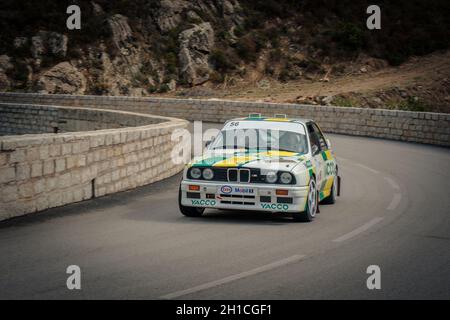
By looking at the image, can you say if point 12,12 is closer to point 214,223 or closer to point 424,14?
point 424,14

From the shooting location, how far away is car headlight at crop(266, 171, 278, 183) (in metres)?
11.0

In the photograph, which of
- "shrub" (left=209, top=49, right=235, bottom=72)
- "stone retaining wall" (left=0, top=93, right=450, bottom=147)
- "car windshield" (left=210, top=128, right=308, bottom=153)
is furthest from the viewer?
"shrub" (left=209, top=49, right=235, bottom=72)

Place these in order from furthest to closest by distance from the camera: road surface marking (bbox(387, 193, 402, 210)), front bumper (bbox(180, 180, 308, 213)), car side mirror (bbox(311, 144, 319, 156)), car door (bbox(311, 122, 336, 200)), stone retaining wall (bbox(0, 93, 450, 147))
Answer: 1. stone retaining wall (bbox(0, 93, 450, 147))
2. road surface marking (bbox(387, 193, 402, 210))
3. car door (bbox(311, 122, 336, 200))
4. car side mirror (bbox(311, 144, 319, 156))
5. front bumper (bbox(180, 180, 308, 213))

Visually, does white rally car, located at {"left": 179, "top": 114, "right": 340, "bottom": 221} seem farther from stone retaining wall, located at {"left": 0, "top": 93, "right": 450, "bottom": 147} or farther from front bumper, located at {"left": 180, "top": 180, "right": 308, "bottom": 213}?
stone retaining wall, located at {"left": 0, "top": 93, "right": 450, "bottom": 147}

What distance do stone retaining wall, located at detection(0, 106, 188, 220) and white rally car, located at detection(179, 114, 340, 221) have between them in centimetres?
238

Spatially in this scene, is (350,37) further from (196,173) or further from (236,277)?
(236,277)

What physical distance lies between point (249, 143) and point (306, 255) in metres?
3.75

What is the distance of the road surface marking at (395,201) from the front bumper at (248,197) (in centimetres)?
261

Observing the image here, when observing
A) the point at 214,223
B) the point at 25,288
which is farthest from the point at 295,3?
the point at 25,288

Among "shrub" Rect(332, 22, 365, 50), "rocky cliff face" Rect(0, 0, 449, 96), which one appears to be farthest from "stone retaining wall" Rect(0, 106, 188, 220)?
"shrub" Rect(332, 22, 365, 50)

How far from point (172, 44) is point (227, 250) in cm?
5065

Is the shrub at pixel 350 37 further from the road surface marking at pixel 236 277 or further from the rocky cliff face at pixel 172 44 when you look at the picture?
the road surface marking at pixel 236 277

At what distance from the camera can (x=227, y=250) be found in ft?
29.4

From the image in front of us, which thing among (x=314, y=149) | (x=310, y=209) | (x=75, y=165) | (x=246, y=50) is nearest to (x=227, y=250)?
(x=310, y=209)
